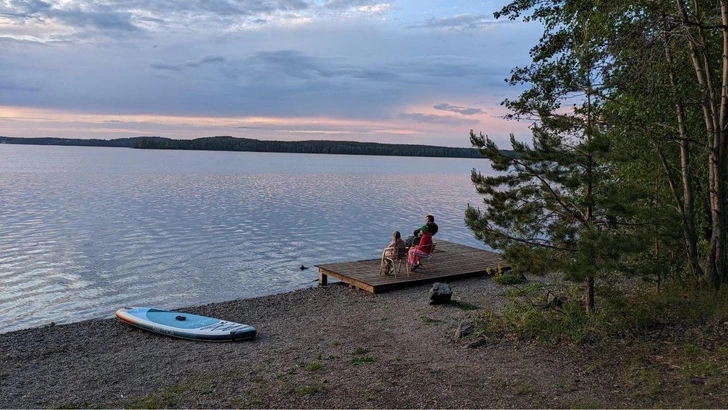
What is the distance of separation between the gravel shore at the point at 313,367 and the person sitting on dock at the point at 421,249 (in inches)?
86.1

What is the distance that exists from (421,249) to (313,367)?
23.6 feet

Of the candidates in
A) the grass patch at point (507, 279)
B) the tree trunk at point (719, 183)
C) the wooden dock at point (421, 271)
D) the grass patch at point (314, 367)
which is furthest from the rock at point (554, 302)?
the wooden dock at point (421, 271)

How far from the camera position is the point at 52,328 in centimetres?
1143

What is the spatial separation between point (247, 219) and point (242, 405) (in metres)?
25.5

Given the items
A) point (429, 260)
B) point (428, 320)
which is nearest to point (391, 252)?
point (429, 260)

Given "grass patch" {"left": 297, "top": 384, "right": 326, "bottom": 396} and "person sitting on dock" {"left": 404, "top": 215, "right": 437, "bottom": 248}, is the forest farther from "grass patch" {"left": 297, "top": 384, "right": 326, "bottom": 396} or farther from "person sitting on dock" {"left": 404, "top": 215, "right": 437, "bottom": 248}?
"person sitting on dock" {"left": 404, "top": 215, "right": 437, "bottom": 248}

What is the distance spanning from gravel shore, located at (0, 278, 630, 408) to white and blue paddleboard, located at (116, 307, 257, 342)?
164mm

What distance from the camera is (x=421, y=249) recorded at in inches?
544

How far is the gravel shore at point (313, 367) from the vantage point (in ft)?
18.5

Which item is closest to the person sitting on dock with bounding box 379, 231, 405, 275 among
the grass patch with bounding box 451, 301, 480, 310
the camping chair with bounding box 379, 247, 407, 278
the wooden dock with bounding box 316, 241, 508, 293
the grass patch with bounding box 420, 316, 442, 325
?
the camping chair with bounding box 379, 247, 407, 278

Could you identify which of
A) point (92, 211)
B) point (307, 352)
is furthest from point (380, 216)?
point (307, 352)

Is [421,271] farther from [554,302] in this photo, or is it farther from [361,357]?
[361,357]

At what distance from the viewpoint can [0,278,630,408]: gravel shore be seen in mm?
5645

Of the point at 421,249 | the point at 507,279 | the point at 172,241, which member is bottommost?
the point at 172,241
